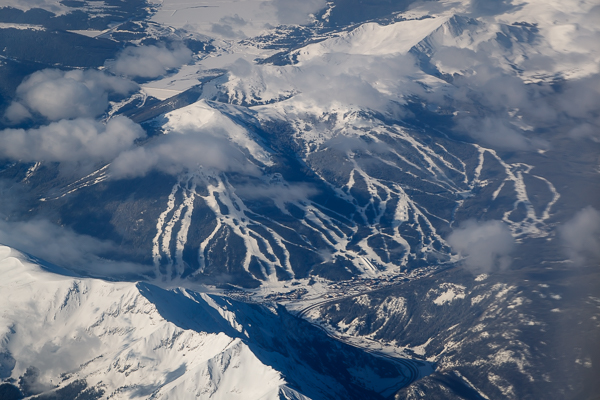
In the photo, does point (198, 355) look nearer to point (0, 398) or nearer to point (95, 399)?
point (95, 399)

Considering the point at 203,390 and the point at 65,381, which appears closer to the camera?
the point at 203,390

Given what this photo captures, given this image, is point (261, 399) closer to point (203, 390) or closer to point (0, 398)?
point (203, 390)

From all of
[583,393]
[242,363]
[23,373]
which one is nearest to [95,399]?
[23,373]

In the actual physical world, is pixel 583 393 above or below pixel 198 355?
below

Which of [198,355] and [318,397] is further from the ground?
[198,355]

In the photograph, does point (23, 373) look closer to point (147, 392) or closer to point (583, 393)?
point (147, 392)

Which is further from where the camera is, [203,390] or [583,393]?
[583,393]

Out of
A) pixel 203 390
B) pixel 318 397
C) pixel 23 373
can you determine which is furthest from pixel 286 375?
pixel 23 373

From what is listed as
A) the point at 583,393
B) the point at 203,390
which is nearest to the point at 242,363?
the point at 203,390
